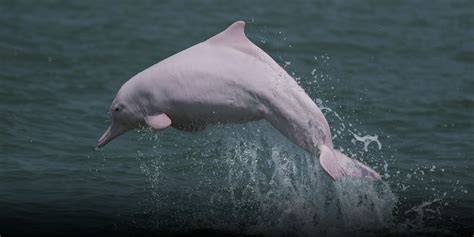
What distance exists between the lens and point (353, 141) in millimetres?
15477

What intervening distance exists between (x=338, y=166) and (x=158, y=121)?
6.03ft

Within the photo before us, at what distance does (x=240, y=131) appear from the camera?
12.6 metres

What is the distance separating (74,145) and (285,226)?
15.7ft

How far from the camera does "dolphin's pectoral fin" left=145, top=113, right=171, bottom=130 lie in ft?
33.6

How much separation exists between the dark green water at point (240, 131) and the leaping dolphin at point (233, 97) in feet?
2.77

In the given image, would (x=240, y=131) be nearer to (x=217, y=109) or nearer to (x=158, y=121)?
(x=217, y=109)

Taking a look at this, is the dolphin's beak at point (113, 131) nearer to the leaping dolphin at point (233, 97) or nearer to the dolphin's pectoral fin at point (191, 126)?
the leaping dolphin at point (233, 97)

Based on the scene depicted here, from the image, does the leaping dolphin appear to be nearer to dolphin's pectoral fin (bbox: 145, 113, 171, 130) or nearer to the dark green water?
dolphin's pectoral fin (bbox: 145, 113, 171, 130)

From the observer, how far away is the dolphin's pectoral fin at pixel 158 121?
10.2 meters

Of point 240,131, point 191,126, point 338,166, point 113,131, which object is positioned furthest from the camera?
point 240,131

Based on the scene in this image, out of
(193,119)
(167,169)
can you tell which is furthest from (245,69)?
(167,169)

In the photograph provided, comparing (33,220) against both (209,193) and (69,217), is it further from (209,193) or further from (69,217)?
(209,193)

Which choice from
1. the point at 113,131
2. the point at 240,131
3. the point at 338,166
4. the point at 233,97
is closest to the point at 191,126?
the point at 233,97

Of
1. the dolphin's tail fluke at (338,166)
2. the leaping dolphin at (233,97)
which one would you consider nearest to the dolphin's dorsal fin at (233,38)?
the leaping dolphin at (233,97)
